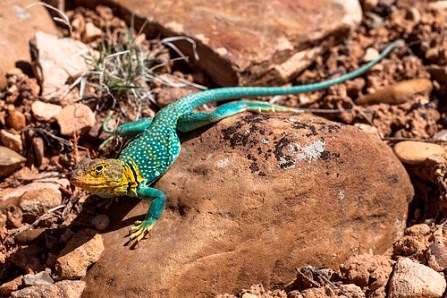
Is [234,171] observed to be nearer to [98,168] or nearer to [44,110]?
[98,168]

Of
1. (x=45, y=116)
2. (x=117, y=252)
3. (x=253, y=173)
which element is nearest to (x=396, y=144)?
(x=253, y=173)

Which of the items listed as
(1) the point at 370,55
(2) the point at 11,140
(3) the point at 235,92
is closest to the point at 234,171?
(3) the point at 235,92

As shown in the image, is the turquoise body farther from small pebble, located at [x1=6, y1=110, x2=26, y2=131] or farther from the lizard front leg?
small pebble, located at [x1=6, y1=110, x2=26, y2=131]

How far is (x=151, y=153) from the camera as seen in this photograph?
4746mm

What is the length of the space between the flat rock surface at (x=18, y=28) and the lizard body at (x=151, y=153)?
1.41 metres

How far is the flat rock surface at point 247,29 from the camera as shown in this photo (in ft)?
19.4

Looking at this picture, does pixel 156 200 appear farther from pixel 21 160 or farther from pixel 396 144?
pixel 396 144

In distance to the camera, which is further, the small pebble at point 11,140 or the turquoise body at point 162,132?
the small pebble at point 11,140

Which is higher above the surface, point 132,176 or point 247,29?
point 247,29

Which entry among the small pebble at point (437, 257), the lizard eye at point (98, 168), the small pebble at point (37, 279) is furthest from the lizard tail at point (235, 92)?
the small pebble at point (437, 257)

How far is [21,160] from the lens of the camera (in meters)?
5.27

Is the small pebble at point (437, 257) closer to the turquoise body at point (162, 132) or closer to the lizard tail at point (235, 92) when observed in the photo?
the turquoise body at point (162, 132)

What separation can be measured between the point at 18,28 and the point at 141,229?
2.67m

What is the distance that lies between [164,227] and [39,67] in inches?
86.3
